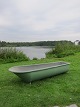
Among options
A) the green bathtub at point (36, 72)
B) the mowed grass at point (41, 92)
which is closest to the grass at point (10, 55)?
A: the green bathtub at point (36, 72)

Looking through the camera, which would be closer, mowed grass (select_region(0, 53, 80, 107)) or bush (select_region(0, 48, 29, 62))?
mowed grass (select_region(0, 53, 80, 107))

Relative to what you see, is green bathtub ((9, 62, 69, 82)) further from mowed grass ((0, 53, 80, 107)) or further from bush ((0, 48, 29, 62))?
bush ((0, 48, 29, 62))

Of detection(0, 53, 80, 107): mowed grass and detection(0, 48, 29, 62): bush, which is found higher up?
detection(0, 48, 29, 62): bush

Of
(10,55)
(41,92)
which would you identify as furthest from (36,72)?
(10,55)

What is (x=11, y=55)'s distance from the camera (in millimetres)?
11648

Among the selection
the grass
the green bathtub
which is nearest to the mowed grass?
the green bathtub

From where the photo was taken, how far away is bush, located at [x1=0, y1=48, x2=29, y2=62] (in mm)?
11236

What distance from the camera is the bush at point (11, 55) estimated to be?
11236mm

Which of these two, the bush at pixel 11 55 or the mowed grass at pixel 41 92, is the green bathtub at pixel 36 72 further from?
the bush at pixel 11 55

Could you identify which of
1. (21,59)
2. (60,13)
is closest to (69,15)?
(60,13)

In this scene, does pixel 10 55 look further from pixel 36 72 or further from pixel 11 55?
pixel 36 72

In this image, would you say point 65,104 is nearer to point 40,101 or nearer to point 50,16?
point 40,101

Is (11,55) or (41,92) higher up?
(11,55)

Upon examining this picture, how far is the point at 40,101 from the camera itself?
4.21 m
